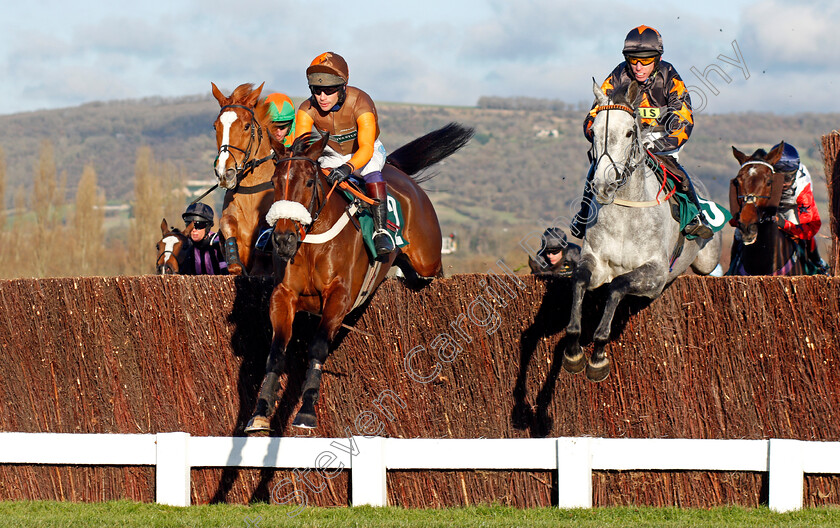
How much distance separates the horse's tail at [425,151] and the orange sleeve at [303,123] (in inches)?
61.5

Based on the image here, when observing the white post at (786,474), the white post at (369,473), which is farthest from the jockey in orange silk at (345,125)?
the white post at (786,474)

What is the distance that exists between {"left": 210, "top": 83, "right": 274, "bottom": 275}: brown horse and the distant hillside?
7135 cm

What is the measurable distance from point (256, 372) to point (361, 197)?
1.59m

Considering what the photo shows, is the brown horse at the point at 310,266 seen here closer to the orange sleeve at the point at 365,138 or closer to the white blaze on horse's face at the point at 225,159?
the orange sleeve at the point at 365,138

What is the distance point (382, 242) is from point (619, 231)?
5.48 feet

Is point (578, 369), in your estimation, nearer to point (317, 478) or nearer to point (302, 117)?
point (317, 478)

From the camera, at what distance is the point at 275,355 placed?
6211mm

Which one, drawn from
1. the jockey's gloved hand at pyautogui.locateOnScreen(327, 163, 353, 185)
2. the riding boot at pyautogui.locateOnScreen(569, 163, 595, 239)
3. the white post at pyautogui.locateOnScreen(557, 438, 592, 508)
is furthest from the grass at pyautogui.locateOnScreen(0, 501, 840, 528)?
the jockey's gloved hand at pyautogui.locateOnScreen(327, 163, 353, 185)

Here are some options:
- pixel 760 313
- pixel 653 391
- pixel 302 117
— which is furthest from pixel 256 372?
pixel 760 313

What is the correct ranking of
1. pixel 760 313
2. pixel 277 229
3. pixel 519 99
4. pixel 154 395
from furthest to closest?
pixel 519 99 < pixel 154 395 < pixel 760 313 < pixel 277 229

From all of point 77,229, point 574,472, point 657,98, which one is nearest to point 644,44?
point 657,98

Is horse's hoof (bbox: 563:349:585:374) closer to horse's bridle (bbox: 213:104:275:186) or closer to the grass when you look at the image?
the grass

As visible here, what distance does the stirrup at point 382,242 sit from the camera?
6957 millimetres

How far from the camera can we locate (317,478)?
7.20 m
